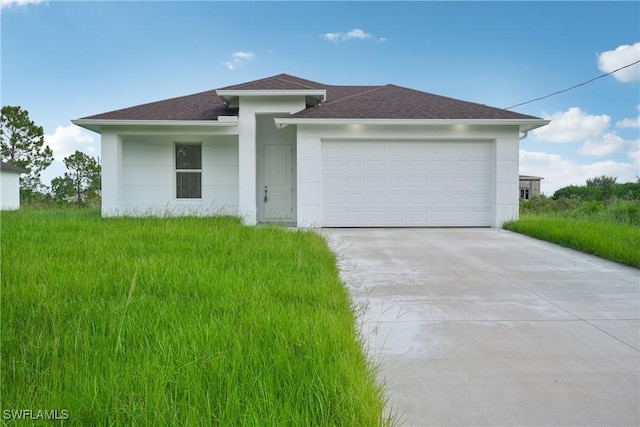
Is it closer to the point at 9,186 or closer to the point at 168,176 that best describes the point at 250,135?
the point at 168,176

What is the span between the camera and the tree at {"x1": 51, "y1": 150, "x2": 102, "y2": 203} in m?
30.5

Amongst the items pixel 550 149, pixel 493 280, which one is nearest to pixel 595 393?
pixel 493 280

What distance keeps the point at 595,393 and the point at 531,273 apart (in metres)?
3.60

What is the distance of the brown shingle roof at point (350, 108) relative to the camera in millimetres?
11242

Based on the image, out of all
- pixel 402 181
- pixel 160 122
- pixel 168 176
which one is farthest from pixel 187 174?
pixel 402 181

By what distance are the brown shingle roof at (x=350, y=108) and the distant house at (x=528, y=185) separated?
38037 mm

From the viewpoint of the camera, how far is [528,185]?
154 ft

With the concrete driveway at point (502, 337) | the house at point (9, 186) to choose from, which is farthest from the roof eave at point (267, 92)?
Answer: the house at point (9, 186)

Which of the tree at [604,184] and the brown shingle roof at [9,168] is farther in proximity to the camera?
the tree at [604,184]

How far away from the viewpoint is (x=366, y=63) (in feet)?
61.5

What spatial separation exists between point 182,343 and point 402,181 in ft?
31.0

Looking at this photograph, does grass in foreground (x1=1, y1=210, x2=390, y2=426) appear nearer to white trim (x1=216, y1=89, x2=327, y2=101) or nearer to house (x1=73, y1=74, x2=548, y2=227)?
house (x1=73, y1=74, x2=548, y2=227)

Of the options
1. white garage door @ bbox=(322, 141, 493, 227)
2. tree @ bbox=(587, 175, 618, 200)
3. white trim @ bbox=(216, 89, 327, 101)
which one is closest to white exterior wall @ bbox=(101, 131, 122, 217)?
white trim @ bbox=(216, 89, 327, 101)

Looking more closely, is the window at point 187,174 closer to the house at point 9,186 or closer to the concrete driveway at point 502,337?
the concrete driveway at point 502,337
